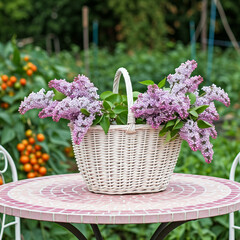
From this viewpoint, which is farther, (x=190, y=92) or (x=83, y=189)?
(x=83, y=189)

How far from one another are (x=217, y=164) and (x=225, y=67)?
4.71 m

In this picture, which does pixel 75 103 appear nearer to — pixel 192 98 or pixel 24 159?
pixel 192 98

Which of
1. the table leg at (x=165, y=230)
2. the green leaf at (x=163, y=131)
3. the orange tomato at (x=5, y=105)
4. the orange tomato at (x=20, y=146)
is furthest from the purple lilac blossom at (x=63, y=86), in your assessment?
the orange tomato at (x=5, y=105)

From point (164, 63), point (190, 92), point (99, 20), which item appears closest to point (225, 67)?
point (164, 63)

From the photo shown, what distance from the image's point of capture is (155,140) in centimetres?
164

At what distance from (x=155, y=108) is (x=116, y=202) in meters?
0.35

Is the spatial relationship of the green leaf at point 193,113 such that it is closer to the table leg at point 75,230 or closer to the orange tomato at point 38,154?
the table leg at point 75,230

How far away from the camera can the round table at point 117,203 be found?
135 cm

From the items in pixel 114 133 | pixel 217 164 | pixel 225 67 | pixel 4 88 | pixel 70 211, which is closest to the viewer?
pixel 70 211

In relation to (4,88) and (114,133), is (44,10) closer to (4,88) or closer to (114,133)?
(4,88)

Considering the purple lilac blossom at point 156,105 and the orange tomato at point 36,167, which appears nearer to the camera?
the purple lilac blossom at point 156,105

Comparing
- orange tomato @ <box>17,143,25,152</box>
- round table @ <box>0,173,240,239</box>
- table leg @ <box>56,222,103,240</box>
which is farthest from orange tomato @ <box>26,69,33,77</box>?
table leg @ <box>56,222,103,240</box>

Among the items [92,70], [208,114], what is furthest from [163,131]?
[92,70]

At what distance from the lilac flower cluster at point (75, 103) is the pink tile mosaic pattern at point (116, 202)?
23 centimetres
